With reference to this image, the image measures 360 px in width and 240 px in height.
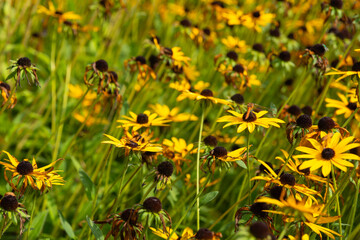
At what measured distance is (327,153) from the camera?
1369mm

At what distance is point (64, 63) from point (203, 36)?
1.00 m

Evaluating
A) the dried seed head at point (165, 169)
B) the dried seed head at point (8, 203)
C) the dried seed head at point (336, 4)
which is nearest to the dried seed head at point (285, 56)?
the dried seed head at point (336, 4)

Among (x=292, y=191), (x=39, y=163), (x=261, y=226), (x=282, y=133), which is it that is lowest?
(x=39, y=163)

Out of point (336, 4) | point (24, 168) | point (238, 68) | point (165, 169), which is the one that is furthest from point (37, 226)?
point (336, 4)

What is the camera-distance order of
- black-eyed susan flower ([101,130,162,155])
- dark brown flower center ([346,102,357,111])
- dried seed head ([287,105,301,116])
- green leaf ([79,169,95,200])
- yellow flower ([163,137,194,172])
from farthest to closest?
dried seed head ([287,105,301,116])
dark brown flower center ([346,102,357,111])
green leaf ([79,169,95,200])
yellow flower ([163,137,194,172])
black-eyed susan flower ([101,130,162,155])

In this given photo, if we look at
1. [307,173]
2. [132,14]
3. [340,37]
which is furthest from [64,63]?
[307,173]

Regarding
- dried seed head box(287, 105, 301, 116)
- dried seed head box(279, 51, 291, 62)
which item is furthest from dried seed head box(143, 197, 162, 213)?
dried seed head box(279, 51, 291, 62)

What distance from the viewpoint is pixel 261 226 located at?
99 cm

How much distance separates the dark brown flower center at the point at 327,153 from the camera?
137 cm

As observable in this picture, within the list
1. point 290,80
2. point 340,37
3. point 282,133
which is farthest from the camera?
point 290,80

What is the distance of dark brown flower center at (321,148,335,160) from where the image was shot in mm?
1366

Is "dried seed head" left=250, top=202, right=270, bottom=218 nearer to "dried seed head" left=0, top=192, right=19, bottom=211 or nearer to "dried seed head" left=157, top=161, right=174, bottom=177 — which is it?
"dried seed head" left=157, top=161, right=174, bottom=177

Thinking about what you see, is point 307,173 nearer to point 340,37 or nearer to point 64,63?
point 340,37

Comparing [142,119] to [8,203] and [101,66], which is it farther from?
[8,203]
